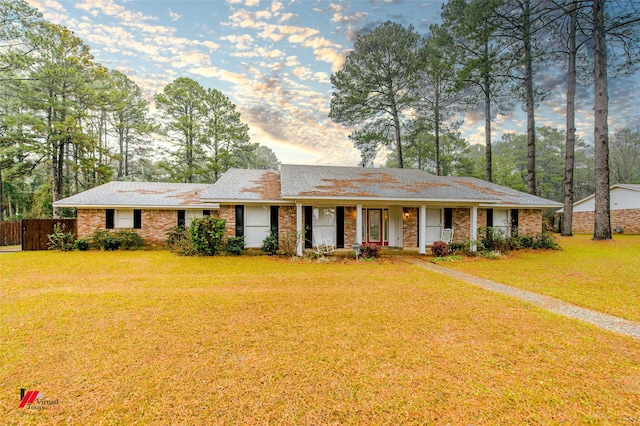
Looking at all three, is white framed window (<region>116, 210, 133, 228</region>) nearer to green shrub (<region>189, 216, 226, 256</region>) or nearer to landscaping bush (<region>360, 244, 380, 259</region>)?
green shrub (<region>189, 216, 226, 256</region>)

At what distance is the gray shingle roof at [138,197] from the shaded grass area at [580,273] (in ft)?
41.2

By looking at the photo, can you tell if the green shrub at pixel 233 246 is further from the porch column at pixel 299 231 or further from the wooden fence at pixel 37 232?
the wooden fence at pixel 37 232

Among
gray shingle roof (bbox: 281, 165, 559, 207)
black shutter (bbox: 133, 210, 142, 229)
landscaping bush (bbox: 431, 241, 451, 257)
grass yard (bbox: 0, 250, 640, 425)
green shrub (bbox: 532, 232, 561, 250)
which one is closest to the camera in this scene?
grass yard (bbox: 0, 250, 640, 425)

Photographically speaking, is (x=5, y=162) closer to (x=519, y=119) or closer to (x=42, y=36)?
(x=42, y=36)

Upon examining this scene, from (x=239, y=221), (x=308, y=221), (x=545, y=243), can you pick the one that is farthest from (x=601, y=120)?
(x=239, y=221)

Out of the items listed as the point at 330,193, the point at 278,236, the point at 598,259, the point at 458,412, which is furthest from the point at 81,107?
the point at 598,259

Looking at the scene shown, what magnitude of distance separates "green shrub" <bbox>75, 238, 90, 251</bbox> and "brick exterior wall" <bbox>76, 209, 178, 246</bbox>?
1.21ft

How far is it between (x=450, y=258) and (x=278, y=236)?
711 centimetres

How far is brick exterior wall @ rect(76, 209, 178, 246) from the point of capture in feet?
42.8

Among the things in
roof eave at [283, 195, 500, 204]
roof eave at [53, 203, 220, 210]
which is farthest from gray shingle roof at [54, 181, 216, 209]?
roof eave at [283, 195, 500, 204]

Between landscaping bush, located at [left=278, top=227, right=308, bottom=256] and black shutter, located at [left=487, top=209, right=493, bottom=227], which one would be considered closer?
landscaping bush, located at [left=278, top=227, right=308, bottom=256]

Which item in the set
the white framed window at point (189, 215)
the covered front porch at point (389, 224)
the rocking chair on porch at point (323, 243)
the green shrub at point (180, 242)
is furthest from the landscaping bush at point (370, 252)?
the white framed window at point (189, 215)

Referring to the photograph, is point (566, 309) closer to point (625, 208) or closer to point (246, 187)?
point (246, 187)

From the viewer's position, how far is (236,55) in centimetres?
1248
